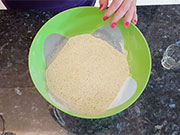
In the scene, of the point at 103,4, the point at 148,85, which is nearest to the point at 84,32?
the point at 103,4

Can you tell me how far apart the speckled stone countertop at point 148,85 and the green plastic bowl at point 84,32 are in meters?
0.09

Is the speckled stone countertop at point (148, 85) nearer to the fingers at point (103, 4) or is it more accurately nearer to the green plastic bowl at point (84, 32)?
the green plastic bowl at point (84, 32)

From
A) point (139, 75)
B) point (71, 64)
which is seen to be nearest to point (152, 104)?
point (139, 75)

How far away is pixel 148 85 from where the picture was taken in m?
0.75

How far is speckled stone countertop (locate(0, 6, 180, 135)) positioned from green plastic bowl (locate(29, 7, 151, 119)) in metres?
0.09

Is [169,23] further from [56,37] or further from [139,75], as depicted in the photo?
[56,37]

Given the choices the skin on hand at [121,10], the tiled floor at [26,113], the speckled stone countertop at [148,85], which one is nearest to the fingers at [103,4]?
the skin on hand at [121,10]

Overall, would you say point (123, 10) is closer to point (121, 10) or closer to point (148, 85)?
point (121, 10)

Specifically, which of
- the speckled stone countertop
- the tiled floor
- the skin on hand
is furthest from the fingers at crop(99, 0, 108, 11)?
the tiled floor

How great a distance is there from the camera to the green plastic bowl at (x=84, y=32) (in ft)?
2.21

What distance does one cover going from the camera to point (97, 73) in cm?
74

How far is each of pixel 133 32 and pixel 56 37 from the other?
0.32m

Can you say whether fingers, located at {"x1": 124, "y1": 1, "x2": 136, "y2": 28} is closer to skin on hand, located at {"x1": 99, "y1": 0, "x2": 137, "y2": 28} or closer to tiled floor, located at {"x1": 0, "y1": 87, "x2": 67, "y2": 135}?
skin on hand, located at {"x1": 99, "y1": 0, "x2": 137, "y2": 28}

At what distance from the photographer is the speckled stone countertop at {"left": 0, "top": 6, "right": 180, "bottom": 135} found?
690 millimetres
